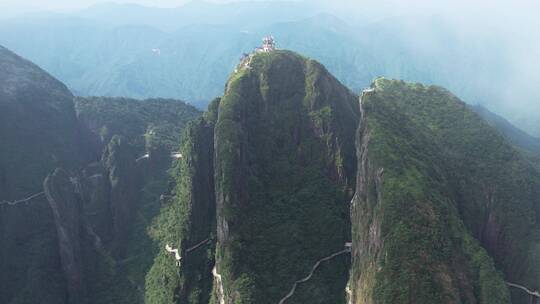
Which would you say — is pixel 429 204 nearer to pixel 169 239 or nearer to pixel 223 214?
pixel 223 214

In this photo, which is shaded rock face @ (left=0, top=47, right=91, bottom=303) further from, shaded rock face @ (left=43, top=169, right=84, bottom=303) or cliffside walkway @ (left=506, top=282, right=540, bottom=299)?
cliffside walkway @ (left=506, top=282, right=540, bottom=299)

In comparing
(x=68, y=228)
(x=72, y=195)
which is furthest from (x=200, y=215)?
(x=72, y=195)

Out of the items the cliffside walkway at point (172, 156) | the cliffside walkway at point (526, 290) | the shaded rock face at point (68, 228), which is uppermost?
the cliffside walkway at point (526, 290)

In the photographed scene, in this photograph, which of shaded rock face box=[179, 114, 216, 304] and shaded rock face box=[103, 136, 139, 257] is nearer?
shaded rock face box=[179, 114, 216, 304]

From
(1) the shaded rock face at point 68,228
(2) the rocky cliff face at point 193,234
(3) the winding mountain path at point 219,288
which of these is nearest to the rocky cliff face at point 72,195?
(1) the shaded rock face at point 68,228

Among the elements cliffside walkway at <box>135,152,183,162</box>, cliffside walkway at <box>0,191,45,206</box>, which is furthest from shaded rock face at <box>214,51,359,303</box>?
cliffside walkway at <box>0,191,45,206</box>

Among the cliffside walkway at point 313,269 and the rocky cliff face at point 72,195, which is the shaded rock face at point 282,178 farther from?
the rocky cliff face at point 72,195

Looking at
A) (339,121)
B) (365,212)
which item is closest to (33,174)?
(339,121)
